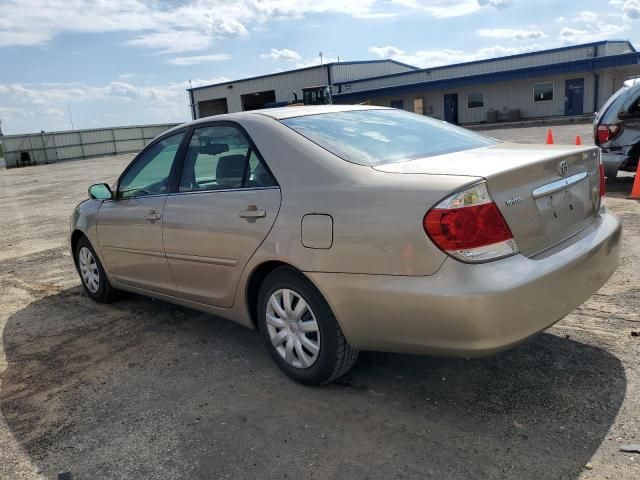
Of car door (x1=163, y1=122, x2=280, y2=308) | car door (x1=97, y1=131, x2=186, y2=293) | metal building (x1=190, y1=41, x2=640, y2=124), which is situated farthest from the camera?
metal building (x1=190, y1=41, x2=640, y2=124)

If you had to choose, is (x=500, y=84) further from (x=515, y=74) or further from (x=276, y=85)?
(x=276, y=85)

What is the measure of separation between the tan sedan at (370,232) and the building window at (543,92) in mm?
33252

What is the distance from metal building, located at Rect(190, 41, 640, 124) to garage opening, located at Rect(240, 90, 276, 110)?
371 centimetres

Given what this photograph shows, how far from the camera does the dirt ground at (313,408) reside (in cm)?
258

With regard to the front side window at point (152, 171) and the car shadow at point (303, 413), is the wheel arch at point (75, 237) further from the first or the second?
the car shadow at point (303, 413)

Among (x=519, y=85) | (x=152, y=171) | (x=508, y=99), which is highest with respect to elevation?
(x=519, y=85)

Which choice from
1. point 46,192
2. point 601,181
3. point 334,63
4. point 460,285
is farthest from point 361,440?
point 334,63

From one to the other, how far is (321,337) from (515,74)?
34.4m

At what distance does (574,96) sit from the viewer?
32.7 m

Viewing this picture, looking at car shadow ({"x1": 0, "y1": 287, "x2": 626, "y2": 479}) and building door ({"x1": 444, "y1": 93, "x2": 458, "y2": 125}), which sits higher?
building door ({"x1": 444, "y1": 93, "x2": 458, "y2": 125})

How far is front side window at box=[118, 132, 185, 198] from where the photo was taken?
13.8ft

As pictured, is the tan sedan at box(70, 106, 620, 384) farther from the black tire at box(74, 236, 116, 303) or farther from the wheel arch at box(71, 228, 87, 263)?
the wheel arch at box(71, 228, 87, 263)

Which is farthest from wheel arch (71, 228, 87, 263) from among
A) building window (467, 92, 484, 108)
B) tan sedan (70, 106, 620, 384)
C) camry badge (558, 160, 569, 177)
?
building window (467, 92, 484, 108)

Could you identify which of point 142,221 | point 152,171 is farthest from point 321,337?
point 152,171
